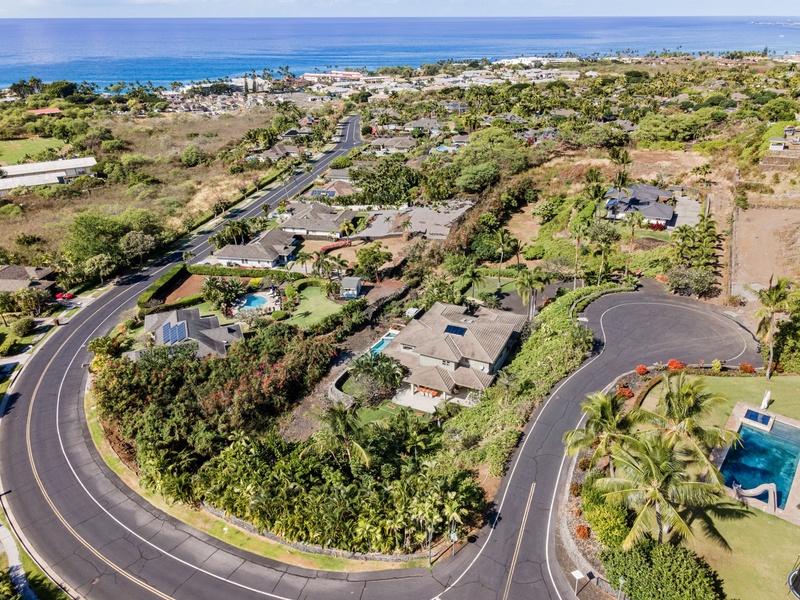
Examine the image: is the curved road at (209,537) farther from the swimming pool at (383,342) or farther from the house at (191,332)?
the swimming pool at (383,342)

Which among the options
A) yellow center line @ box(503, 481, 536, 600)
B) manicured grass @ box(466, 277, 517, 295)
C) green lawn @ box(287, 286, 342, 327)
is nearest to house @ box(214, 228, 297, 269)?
green lawn @ box(287, 286, 342, 327)

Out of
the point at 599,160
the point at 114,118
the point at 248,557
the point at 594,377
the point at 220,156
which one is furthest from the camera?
the point at 114,118

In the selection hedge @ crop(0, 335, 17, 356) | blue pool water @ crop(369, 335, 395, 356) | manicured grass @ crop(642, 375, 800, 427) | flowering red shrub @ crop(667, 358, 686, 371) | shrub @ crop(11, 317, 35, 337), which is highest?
flowering red shrub @ crop(667, 358, 686, 371)

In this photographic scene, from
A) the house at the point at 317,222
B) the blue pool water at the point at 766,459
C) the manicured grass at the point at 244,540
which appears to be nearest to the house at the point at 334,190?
the house at the point at 317,222

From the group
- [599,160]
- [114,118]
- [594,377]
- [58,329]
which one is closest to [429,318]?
[594,377]

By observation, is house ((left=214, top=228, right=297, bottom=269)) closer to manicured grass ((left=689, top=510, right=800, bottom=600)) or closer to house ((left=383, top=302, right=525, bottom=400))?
house ((left=383, top=302, right=525, bottom=400))

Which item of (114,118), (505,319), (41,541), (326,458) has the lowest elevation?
(41,541)

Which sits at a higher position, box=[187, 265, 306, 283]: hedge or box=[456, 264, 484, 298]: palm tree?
box=[456, 264, 484, 298]: palm tree

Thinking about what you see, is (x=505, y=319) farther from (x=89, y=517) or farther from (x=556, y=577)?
(x=89, y=517)
